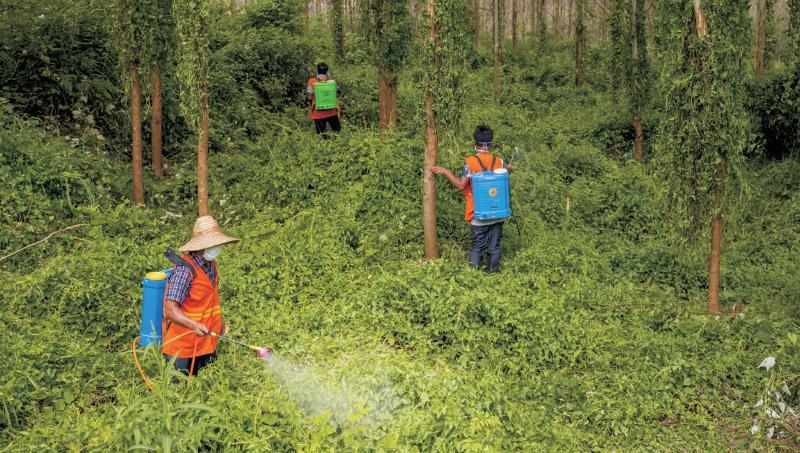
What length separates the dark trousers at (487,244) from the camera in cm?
855

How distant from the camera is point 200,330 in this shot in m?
5.45

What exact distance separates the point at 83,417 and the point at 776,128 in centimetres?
1379

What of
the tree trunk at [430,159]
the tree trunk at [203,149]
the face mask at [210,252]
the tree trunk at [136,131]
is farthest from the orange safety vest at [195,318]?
the tree trunk at [136,131]

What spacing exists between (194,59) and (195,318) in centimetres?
447

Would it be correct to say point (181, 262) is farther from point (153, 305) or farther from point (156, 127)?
point (156, 127)

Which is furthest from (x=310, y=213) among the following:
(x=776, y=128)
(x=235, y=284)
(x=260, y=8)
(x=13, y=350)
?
(x=260, y=8)

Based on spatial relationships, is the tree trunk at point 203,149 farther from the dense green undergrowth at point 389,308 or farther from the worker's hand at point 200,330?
the worker's hand at point 200,330

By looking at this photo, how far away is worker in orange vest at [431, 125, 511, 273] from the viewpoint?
8.47 meters

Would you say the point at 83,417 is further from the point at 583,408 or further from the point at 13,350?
the point at 583,408

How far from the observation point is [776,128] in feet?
46.2

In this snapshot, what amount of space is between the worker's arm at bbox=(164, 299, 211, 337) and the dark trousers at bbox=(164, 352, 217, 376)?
0.41 metres

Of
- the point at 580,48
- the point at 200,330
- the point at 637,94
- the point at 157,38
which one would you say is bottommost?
the point at 200,330

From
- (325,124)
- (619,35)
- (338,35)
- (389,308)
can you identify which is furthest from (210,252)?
(338,35)

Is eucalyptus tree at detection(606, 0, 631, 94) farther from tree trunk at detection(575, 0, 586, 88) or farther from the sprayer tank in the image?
the sprayer tank
